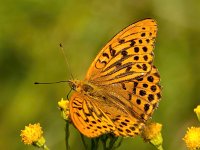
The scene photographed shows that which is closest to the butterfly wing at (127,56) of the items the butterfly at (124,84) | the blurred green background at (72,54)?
the butterfly at (124,84)

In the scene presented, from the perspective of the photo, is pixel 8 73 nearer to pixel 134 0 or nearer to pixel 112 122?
pixel 134 0

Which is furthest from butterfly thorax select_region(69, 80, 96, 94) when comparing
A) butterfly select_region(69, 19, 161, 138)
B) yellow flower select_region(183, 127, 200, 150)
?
yellow flower select_region(183, 127, 200, 150)

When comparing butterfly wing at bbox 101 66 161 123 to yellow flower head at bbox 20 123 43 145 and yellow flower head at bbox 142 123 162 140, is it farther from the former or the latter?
yellow flower head at bbox 20 123 43 145

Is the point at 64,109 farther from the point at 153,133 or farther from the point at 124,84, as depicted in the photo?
the point at 153,133

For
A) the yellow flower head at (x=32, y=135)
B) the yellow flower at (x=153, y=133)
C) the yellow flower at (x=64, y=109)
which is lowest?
the yellow flower head at (x=32, y=135)

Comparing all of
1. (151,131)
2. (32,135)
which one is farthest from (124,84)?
(32,135)

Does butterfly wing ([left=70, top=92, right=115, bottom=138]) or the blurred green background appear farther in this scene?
the blurred green background

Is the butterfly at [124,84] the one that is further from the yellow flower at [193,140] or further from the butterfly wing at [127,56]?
the yellow flower at [193,140]
